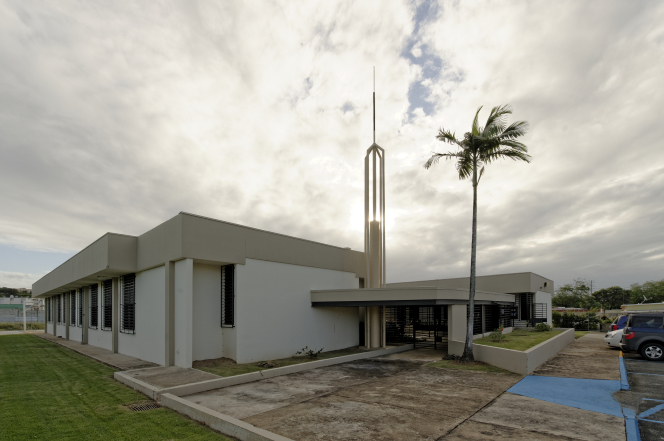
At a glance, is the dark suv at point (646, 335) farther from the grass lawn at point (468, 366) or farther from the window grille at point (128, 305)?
the window grille at point (128, 305)

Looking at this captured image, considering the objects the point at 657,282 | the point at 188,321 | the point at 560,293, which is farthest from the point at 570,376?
the point at 657,282

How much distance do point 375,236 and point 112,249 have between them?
38.3ft

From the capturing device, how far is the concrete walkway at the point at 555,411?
22.9 ft

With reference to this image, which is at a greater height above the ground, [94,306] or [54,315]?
[94,306]

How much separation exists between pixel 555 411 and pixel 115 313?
58.8 ft

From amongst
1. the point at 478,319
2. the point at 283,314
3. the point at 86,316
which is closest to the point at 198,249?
the point at 283,314

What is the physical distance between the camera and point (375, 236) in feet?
64.3

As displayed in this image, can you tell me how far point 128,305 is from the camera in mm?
17250

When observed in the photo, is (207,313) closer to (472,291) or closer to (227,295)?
(227,295)

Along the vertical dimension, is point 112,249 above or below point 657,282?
Result: above

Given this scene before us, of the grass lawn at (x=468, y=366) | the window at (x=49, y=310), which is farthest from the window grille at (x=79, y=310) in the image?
the grass lawn at (x=468, y=366)

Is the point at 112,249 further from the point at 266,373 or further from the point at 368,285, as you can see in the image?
the point at 368,285

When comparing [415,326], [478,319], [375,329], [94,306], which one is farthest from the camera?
[94,306]

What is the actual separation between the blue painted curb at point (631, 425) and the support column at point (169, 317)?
1232cm
